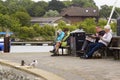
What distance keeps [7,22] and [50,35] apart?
10.1 m

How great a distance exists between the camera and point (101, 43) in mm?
17750

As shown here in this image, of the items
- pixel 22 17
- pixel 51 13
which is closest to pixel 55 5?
pixel 51 13

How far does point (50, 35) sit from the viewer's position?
293 ft

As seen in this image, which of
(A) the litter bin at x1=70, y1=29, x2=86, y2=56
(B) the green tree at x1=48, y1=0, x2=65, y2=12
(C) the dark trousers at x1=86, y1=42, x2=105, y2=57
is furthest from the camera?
(B) the green tree at x1=48, y1=0, x2=65, y2=12

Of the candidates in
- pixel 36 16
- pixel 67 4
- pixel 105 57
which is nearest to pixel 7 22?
pixel 36 16

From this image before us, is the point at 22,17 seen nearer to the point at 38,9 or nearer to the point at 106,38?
the point at 38,9

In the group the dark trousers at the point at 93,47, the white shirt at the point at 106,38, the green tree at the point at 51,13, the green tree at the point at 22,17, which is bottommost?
the dark trousers at the point at 93,47

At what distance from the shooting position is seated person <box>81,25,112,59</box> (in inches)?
693

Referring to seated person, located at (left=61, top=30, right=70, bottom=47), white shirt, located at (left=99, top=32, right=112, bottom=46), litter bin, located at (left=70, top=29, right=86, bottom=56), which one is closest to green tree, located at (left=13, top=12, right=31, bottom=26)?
seated person, located at (left=61, top=30, right=70, bottom=47)

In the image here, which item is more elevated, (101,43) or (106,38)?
(106,38)

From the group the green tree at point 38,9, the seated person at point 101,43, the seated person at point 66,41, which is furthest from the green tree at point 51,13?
the seated person at point 101,43

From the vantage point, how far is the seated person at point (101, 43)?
1761 cm

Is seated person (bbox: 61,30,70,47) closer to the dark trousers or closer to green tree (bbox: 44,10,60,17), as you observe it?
the dark trousers

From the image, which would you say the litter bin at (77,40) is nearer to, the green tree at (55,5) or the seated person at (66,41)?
the seated person at (66,41)
